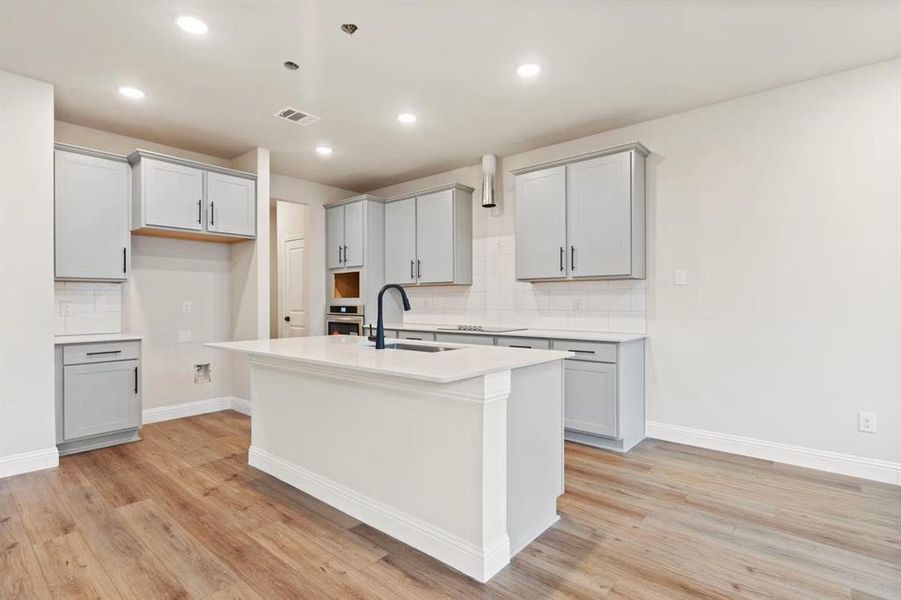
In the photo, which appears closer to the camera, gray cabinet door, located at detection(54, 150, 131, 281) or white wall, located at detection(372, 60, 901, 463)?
white wall, located at detection(372, 60, 901, 463)

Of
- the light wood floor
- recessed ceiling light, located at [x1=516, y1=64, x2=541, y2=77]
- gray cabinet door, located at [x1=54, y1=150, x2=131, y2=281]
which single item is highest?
recessed ceiling light, located at [x1=516, y1=64, x2=541, y2=77]

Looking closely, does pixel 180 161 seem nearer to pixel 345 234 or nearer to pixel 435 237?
pixel 345 234

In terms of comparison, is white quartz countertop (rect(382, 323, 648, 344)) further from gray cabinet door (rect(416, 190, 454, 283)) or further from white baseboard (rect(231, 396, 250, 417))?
white baseboard (rect(231, 396, 250, 417))

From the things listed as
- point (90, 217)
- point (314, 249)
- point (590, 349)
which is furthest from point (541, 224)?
point (90, 217)

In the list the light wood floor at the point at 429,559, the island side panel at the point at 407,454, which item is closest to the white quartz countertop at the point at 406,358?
the island side panel at the point at 407,454

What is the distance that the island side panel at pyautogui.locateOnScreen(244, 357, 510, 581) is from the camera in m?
1.96

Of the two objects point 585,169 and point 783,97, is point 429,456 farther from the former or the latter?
point 783,97

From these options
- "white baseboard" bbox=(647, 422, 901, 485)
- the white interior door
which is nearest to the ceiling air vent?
the white interior door

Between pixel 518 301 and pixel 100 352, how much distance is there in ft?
11.9

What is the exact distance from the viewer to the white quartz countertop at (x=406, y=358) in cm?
186

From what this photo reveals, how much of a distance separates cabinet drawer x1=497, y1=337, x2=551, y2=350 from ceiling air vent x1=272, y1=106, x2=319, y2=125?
246cm

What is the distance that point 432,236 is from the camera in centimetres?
510

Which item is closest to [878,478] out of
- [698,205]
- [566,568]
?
[698,205]

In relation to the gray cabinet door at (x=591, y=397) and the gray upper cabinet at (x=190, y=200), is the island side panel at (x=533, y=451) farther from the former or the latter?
the gray upper cabinet at (x=190, y=200)
